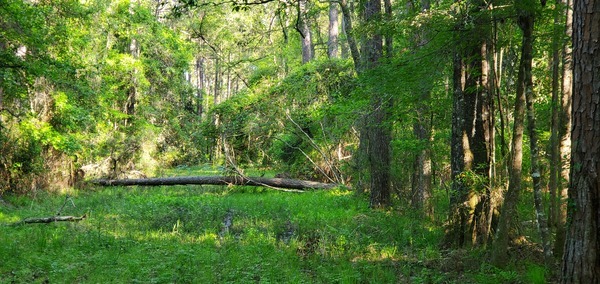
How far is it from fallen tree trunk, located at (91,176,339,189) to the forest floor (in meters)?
4.19

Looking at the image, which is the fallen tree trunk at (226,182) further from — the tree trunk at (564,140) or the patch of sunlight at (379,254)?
the tree trunk at (564,140)

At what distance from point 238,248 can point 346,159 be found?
404 inches

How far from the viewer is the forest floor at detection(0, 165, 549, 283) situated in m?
6.32

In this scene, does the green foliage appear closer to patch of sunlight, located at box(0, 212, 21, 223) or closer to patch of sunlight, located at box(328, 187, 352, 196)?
patch of sunlight, located at box(0, 212, 21, 223)

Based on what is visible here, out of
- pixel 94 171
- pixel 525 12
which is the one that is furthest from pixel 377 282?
pixel 94 171

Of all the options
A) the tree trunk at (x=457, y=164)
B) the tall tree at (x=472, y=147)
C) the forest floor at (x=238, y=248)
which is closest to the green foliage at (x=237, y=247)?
the forest floor at (x=238, y=248)

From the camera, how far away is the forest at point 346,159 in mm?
5996

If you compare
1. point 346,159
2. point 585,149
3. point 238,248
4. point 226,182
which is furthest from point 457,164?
point 226,182

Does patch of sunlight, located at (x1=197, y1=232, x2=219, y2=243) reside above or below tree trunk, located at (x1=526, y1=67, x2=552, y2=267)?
below

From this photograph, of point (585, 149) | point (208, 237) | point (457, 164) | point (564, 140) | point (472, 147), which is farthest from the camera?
point (208, 237)

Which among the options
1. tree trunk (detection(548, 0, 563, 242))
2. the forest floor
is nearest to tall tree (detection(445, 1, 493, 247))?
the forest floor

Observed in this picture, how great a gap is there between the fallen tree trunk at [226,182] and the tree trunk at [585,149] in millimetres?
12585

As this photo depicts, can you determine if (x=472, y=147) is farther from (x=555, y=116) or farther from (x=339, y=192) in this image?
(x=339, y=192)

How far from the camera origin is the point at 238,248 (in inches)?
316
